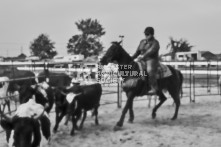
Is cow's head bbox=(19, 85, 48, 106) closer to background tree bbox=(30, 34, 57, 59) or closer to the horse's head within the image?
the horse's head

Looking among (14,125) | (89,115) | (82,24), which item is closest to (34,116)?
(14,125)

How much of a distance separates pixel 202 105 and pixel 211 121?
2374 millimetres

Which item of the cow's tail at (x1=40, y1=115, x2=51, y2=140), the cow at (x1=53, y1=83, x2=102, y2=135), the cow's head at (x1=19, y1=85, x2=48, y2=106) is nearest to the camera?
the cow's tail at (x1=40, y1=115, x2=51, y2=140)

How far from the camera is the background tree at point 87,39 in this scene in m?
53.5

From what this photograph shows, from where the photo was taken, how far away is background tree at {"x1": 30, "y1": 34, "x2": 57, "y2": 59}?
51.7 m

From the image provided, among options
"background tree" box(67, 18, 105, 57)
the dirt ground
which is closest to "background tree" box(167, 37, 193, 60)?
"background tree" box(67, 18, 105, 57)

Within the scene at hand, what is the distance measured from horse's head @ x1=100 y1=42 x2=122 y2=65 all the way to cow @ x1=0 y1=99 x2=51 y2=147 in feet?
9.16

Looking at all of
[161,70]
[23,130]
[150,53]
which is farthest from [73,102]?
[23,130]

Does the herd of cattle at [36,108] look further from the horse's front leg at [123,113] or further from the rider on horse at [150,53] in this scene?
the rider on horse at [150,53]

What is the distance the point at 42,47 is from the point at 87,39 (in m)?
8.07

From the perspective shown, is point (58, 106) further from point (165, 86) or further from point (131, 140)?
point (165, 86)

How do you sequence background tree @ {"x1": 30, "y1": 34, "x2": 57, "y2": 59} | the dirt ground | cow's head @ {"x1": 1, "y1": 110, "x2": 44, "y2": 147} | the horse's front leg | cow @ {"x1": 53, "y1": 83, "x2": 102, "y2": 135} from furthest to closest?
1. background tree @ {"x1": 30, "y1": 34, "x2": 57, "y2": 59}
2. the horse's front leg
3. cow @ {"x1": 53, "y1": 83, "x2": 102, "y2": 135}
4. the dirt ground
5. cow's head @ {"x1": 1, "y1": 110, "x2": 44, "y2": 147}

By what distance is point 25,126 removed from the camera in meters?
3.51

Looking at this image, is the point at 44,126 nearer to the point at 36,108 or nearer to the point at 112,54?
the point at 36,108
